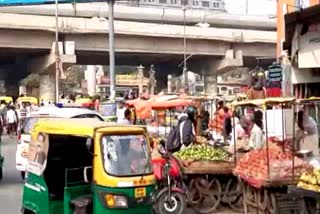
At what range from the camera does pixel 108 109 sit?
92.8 ft

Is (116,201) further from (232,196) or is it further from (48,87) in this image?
(48,87)

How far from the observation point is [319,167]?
9.13 meters

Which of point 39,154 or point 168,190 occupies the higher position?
point 39,154

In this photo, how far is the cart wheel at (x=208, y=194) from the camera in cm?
1180

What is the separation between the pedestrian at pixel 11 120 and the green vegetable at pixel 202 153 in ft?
74.5

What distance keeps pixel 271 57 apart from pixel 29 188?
148 feet

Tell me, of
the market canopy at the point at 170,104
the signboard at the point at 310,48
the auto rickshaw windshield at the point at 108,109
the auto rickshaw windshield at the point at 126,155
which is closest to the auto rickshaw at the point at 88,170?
the auto rickshaw windshield at the point at 126,155

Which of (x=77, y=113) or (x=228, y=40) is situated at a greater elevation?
(x=228, y=40)

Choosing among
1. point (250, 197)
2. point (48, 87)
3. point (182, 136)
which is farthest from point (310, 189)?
point (48, 87)

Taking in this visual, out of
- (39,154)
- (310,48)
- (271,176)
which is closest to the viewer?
(39,154)

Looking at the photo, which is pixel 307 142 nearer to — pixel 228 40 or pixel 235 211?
pixel 235 211

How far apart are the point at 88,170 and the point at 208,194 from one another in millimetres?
4184

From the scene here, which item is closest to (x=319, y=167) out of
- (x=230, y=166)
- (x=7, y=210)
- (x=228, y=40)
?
(x=230, y=166)

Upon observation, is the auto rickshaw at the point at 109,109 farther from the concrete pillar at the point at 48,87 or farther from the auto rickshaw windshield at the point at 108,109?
the concrete pillar at the point at 48,87
